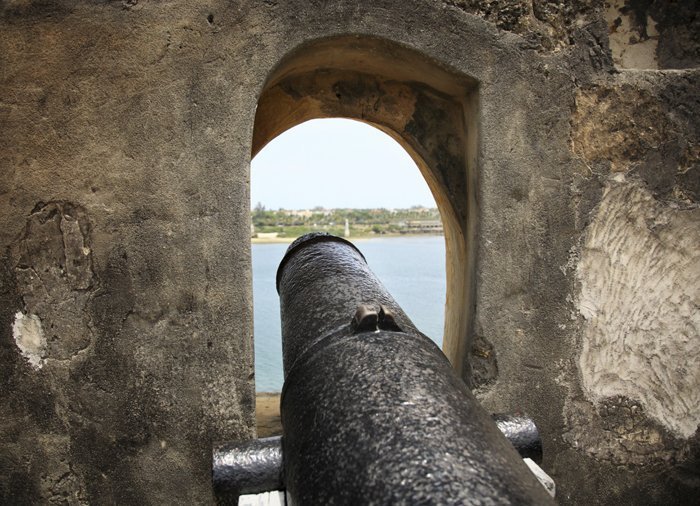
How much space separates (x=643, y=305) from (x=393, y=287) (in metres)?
6.51

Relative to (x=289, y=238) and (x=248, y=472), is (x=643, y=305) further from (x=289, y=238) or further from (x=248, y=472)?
(x=289, y=238)

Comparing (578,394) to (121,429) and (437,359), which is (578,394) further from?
(121,429)

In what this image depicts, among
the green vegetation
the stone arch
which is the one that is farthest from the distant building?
the stone arch

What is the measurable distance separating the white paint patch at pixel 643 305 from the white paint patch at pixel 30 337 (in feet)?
8.52

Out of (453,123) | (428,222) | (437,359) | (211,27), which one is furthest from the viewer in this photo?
(428,222)

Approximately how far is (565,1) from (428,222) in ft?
38.5

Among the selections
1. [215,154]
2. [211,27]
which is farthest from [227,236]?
[211,27]

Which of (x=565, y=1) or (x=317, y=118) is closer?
(x=565, y=1)

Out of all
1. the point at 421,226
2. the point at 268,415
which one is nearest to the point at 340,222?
the point at 421,226

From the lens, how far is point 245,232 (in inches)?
107

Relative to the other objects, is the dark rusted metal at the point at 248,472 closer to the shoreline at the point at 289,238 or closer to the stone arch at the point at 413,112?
the stone arch at the point at 413,112

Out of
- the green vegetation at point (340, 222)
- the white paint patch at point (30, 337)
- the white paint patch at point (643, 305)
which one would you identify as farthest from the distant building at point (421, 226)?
the white paint patch at point (30, 337)

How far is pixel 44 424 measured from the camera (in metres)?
2.68

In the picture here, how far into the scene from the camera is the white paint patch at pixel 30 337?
104 inches
